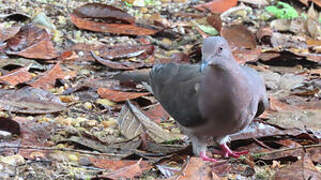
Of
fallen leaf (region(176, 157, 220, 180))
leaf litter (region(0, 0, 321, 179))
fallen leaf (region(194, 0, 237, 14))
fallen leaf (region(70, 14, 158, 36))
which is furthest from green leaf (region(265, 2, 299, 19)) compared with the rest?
fallen leaf (region(176, 157, 220, 180))

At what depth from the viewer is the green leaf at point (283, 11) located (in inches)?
279

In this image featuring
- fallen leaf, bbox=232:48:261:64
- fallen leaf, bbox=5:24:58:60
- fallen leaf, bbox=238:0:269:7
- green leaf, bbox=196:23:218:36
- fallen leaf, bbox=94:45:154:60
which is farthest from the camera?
fallen leaf, bbox=238:0:269:7

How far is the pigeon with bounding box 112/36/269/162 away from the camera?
3791 millimetres

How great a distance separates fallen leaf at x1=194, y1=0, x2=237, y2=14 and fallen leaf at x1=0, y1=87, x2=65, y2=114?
9.65 feet

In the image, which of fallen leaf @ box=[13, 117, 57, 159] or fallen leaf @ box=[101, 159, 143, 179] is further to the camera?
fallen leaf @ box=[13, 117, 57, 159]

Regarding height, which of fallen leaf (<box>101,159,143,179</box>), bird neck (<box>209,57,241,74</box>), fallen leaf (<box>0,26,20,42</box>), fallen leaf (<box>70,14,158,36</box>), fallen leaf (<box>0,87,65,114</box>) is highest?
bird neck (<box>209,57,241,74</box>)

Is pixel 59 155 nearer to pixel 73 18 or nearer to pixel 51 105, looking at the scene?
pixel 51 105

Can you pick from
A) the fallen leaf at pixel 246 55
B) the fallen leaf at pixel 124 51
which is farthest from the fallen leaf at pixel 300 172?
the fallen leaf at pixel 124 51

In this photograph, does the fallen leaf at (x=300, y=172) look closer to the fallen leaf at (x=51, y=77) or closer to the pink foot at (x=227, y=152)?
the pink foot at (x=227, y=152)

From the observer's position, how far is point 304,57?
19.5 ft

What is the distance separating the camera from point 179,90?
4215mm

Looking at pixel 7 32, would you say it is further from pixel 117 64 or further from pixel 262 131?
pixel 262 131

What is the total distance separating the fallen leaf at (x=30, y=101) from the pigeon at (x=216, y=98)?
862 millimetres

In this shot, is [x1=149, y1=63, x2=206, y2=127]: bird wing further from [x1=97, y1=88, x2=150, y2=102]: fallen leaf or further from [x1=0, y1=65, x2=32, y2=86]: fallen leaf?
[x1=0, y1=65, x2=32, y2=86]: fallen leaf
